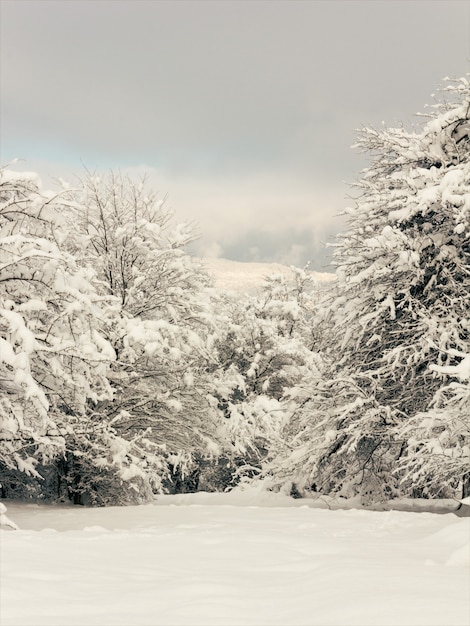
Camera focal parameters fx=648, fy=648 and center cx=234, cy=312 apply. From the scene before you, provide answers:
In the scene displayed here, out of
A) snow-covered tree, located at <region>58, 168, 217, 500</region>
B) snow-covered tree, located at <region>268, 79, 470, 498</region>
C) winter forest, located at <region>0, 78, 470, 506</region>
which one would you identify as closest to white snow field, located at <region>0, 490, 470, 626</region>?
winter forest, located at <region>0, 78, 470, 506</region>

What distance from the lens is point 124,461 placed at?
1201 cm

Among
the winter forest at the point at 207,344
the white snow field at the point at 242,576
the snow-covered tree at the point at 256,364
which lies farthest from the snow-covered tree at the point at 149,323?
the white snow field at the point at 242,576

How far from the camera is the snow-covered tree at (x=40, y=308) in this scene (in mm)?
8344

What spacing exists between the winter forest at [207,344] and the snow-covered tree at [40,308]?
0.09 feet

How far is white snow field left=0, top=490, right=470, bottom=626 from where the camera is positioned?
3.57 meters

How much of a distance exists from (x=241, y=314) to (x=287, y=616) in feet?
67.8

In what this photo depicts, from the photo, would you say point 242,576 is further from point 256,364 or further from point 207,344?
point 256,364

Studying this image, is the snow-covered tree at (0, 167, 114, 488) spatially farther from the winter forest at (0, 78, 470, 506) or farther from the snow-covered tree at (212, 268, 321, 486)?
the snow-covered tree at (212, 268, 321, 486)

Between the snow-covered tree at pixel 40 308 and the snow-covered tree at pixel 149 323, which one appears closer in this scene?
the snow-covered tree at pixel 40 308

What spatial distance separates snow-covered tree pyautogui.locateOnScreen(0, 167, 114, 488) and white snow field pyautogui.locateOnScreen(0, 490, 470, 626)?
250 cm

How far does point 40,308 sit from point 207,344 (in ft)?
26.6

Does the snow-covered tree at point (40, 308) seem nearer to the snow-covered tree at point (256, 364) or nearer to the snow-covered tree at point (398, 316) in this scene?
the snow-covered tree at point (398, 316)

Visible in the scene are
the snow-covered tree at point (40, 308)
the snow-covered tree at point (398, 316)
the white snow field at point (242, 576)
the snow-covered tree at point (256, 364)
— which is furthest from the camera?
the snow-covered tree at point (256, 364)

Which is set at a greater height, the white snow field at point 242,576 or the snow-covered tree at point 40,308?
the snow-covered tree at point 40,308
